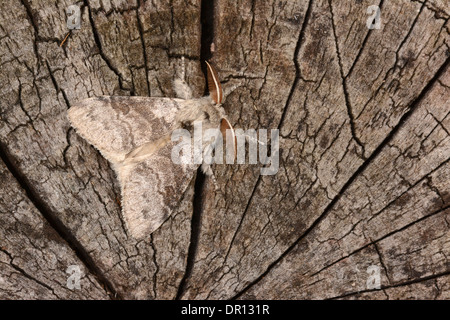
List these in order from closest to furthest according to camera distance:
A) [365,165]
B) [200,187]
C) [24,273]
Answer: [365,165] < [200,187] < [24,273]

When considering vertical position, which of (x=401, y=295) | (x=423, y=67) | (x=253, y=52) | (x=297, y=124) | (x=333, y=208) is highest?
(x=253, y=52)

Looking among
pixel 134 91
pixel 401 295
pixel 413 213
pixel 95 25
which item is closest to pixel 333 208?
pixel 413 213

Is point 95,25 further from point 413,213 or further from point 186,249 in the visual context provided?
point 413,213

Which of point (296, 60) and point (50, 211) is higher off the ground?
point (296, 60)

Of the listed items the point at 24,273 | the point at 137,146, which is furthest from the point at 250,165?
the point at 24,273

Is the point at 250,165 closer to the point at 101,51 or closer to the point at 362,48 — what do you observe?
the point at 362,48

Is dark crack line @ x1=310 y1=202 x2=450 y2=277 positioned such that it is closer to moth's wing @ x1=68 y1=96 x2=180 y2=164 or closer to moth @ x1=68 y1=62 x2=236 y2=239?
moth @ x1=68 y1=62 x2=236 y2=239

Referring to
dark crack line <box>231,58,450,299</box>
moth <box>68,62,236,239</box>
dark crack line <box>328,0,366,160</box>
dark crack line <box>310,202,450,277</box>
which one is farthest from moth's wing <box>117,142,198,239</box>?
dark crack line <box>310,202,450,277</box>

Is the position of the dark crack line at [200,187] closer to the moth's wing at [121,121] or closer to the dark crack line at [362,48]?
the moth's wing at [121,121]
